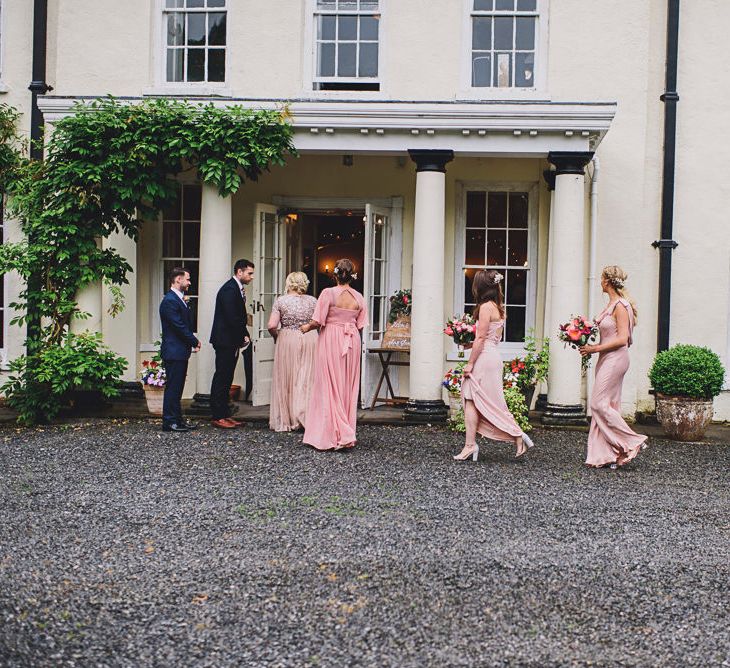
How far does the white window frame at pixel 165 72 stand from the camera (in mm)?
12969

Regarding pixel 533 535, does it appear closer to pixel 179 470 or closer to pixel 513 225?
pixel 179 470

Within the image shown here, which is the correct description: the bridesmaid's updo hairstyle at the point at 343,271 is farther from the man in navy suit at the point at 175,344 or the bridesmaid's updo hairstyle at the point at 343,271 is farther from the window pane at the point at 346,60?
the window pane at the point at 346,60

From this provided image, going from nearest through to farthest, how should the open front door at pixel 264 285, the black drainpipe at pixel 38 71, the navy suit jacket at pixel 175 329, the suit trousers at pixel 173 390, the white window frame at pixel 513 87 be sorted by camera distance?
the navy suit jacket at pixel 175 329
the suit trousers at pixel 173 390
the open front door at pixel 264 285
the white window frame at pixel 513 87
the black drainpipe at pixel 38 71

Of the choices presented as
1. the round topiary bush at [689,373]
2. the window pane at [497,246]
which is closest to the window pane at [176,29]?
the window pane at [497,246]

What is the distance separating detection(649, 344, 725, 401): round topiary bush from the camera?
11.5 meters

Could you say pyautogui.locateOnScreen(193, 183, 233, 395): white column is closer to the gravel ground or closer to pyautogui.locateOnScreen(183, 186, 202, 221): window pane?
pyautogui.locateOnScreen(183, 186, 202, 221): window pane

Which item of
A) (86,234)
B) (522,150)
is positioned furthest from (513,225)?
(86,234)

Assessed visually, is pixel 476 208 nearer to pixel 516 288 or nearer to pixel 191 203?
pixel 516 288

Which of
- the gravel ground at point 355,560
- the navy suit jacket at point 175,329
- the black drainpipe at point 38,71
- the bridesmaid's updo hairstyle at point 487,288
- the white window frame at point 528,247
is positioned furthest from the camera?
the white window frame at point 528,247

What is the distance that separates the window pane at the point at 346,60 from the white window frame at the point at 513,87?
55.9 inches

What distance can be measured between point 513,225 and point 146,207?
4834mm

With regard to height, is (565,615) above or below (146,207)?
below

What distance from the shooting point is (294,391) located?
11.2m

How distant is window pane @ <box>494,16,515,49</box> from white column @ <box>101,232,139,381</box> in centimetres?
533
